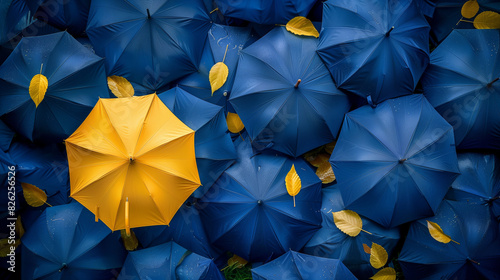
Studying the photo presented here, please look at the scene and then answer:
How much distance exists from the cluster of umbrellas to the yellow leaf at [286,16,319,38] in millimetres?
15

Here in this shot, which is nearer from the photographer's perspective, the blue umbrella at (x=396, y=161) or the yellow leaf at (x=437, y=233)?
the blue umbrella at (x=396, y=161)

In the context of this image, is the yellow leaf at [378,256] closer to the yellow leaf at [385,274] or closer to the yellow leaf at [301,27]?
the yellow leaf at [385,274]

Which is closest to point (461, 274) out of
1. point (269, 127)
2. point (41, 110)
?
point (269, 127)

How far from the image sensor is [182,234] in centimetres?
388

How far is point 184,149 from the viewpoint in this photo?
3365 millimetres

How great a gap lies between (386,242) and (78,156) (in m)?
3.10

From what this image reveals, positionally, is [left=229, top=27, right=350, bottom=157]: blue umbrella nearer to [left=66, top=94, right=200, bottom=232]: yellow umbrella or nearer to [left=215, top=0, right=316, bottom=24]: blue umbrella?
[left=215, top=0, right=316, bottom=24]: blue umbrella

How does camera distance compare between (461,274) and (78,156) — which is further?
(461,274)

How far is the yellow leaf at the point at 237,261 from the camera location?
405cm

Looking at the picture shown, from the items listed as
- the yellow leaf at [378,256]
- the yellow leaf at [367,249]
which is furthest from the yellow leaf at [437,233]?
the yellow leaf at [367,249]

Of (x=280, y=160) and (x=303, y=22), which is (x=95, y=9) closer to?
(x=303, y=22)

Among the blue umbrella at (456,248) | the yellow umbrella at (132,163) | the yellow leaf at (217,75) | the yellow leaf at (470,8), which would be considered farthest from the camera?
the yellow leaf at (470,8)

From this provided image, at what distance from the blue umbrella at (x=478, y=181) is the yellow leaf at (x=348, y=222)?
1036mm

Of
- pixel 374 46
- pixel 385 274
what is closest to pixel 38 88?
pixel 374 46
